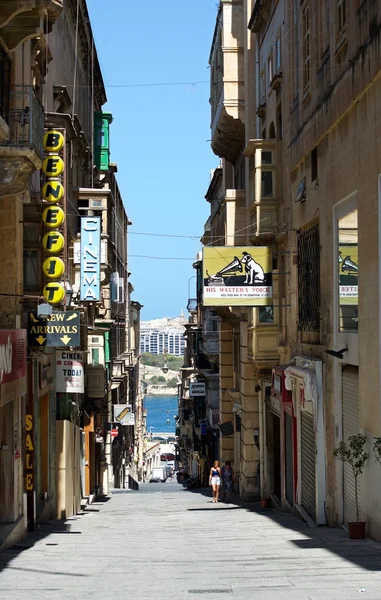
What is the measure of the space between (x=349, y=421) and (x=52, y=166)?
9.40 m

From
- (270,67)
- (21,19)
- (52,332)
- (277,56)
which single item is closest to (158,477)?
(270,67)

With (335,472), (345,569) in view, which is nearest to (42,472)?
(335,472)

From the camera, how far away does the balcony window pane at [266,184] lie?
2702 cm

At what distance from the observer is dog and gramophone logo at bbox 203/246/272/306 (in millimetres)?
23750

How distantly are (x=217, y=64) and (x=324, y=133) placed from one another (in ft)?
64.1

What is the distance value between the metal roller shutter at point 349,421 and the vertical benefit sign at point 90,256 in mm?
11868

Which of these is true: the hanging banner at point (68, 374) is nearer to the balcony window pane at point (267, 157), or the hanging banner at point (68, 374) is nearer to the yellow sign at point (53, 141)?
the yellow sign at point (53, 141)

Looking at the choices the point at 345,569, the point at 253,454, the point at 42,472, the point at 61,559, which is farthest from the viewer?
the point at 253,454

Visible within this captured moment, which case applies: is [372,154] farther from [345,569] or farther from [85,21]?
[85,21]

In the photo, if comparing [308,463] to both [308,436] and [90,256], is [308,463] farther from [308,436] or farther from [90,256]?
[90,256]

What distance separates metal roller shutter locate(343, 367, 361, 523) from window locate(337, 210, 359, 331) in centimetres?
92

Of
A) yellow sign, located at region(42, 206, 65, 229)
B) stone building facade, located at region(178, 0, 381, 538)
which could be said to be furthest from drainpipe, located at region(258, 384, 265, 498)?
yellow sign, located at region(42, 206, 65, 229)

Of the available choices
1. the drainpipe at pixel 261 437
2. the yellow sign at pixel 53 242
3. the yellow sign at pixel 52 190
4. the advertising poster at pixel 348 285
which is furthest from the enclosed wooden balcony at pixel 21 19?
the drainpipe at pixel 261 437

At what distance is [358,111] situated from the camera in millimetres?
15992
